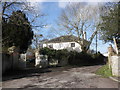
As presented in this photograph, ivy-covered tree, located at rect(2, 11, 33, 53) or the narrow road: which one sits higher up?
ivy-covered tree, located at rect(2, 11, 33, 53)

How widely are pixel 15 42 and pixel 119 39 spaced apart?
1335 cm

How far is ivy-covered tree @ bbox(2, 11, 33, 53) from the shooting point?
17094mm

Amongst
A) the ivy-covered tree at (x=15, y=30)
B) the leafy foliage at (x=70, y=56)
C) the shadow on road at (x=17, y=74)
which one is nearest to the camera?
the shadow on road at (x=17, y=74)

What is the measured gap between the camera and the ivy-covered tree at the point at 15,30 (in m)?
17.1

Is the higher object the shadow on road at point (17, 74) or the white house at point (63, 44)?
the white house at point (63, 44)

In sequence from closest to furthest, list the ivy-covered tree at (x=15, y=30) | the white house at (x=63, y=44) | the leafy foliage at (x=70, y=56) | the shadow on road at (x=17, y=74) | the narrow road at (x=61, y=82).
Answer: the narrow road at (x=61, y=82) → the shadow on road at (x=17, y=74) → the ivy-covered tree at (x=15, y=30) → the leafy foliage at (x=70, y=56) → the white house at (x=63, y=44)

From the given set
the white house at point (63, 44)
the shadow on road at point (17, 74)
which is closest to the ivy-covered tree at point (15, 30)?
the shadow on road at point (17, 74)

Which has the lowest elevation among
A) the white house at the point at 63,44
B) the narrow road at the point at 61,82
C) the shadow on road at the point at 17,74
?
the shadow on road at the point at 17,74

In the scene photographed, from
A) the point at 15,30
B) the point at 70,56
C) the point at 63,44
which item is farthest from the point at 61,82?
the point at 63,44

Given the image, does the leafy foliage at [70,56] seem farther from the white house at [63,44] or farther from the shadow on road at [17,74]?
the white house at [63,44]

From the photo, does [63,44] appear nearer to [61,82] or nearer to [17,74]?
[17,74]

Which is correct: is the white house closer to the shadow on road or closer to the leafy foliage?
the leafy foliage

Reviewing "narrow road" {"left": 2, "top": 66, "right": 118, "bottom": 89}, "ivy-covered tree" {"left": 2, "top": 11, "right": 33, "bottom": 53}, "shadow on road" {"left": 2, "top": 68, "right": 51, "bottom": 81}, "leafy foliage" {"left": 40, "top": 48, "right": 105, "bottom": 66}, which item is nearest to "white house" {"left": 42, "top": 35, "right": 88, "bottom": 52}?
"leafy foliage" {"left": 40, "top": 48, "right": 105, "bottom": 66}

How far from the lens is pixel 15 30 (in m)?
20.4
